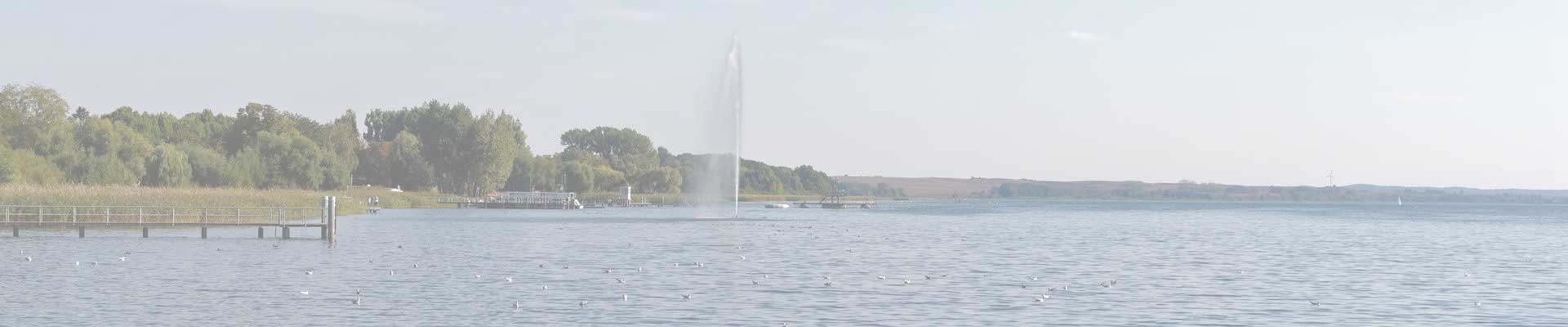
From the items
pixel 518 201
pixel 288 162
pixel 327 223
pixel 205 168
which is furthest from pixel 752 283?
pixel 518 201

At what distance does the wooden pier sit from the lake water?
101cm

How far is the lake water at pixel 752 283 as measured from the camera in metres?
31.6

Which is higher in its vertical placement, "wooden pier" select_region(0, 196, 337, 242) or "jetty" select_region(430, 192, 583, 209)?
"jetty" select_region(430, 192, 583, 209)

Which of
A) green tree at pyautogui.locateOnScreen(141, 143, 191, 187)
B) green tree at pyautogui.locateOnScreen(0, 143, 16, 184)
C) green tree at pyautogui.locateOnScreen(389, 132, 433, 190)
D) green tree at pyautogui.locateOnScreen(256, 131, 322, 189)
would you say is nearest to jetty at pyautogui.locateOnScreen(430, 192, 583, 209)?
green tree at pyautogui.locateOnScreen(389, 132, 433, 190)

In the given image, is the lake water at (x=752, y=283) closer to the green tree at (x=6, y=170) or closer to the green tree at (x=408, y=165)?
the green tree at (x=6, y=170)

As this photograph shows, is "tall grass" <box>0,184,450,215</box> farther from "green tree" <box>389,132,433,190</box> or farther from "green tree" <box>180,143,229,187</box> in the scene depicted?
"green tree" <box>389,132,433,190</box>

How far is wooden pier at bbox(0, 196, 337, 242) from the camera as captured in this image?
6500 cm

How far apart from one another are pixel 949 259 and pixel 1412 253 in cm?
2369

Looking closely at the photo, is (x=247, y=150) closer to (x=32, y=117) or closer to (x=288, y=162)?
(x=288, y=162)

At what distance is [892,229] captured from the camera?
9644cm

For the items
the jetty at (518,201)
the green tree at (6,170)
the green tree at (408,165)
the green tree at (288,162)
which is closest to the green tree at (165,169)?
the green tree at (288,162)

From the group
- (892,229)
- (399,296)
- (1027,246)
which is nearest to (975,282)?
(399,296)

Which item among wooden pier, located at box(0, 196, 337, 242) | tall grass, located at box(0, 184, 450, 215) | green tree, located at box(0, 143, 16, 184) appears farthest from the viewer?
green tree, located at box(0, 143, 16, 184)

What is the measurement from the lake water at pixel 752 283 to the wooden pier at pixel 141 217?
39.6 inches
